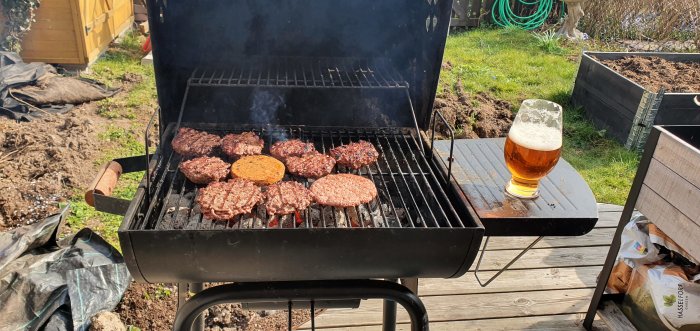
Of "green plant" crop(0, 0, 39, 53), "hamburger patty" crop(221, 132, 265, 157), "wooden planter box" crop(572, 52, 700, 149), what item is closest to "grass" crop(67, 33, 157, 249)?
"green plant" crop(0, 0, 39, 53)

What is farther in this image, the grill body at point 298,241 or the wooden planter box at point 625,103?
the wooden planter box at point 625,103

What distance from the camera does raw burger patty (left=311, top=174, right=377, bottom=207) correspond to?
194 centimetres

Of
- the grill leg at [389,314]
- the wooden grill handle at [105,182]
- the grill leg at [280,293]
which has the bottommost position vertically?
the grill leg at [389,314]

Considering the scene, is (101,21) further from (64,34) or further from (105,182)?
(105,182)

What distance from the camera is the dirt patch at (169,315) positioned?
2.98m

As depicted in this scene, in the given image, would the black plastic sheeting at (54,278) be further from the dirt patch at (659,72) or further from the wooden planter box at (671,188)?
the dirt patch at (659,72)

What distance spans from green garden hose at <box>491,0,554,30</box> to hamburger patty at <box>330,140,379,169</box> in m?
9.95

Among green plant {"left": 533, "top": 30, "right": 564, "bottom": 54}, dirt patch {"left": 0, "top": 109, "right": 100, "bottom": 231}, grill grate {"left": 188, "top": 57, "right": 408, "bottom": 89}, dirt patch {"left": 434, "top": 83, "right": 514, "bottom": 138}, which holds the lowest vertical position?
dirt patch {"left": 0, "top": 109, "right": 100, "bottom": 231}

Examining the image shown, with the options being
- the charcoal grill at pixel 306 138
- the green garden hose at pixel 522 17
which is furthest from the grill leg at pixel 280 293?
the green garden hose at pixel 522 17

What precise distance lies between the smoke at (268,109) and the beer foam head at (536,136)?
118 cm

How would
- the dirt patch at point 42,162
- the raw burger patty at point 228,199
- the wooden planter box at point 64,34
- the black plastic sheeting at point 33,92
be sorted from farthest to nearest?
the wooden planter box at point 64,34 → the black plastic sheeting at point 33,92 → the dirt patch at point 42,162 → the raw burger patty at point 228,199

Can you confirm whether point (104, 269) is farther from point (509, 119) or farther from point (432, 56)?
point (509, 119)

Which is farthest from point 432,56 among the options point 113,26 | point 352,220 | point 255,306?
point 113,26

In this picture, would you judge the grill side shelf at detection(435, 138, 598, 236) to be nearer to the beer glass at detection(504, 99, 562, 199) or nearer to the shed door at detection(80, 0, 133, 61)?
the beer glass at detection(504, 99, 562, 199)
